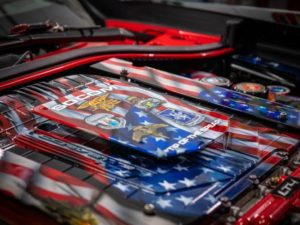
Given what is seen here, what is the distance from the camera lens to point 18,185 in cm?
112

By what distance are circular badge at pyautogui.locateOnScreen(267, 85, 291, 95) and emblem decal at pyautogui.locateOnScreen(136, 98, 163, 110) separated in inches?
21.6

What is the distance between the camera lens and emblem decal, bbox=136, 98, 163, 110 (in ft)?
4.44

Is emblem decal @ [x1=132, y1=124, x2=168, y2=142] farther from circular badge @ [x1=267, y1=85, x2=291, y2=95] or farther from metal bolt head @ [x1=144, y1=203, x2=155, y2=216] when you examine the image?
circular badge @ [x1=267, y1=85, x2=291, y2=95]

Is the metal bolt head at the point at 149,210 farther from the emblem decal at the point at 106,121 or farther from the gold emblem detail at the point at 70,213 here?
the emblem decal at the point at 106,121

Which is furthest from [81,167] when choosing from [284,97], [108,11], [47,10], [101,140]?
[108,11]

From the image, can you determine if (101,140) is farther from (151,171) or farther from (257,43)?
(257,43)

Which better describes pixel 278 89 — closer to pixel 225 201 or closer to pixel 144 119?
pixel 144 119

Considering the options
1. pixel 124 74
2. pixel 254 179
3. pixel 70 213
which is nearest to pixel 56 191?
pixel 70 213

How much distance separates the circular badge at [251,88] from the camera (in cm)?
167

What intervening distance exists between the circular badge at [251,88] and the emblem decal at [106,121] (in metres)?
0.57

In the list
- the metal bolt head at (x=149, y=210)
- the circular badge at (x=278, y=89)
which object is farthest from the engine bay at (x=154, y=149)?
the circular badge at (x=278, y=89)

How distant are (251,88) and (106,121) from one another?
65 centimetres

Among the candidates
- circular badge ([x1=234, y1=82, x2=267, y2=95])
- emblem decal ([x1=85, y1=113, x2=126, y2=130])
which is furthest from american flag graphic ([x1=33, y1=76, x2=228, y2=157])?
circular badge ([x1=234, y1=82, x2=267, y2=95])

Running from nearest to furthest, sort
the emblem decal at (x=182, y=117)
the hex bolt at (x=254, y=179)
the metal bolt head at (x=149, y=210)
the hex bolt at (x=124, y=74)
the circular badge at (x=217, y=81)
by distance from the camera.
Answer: the metal bolt head at (x=149, y=210) < the hex bolt at (x=254, y=179) < the emblem decal at (x=182, y=117) < the hex bolt at (x=124, y=74) < the circular badge at (x=217, y=81)
